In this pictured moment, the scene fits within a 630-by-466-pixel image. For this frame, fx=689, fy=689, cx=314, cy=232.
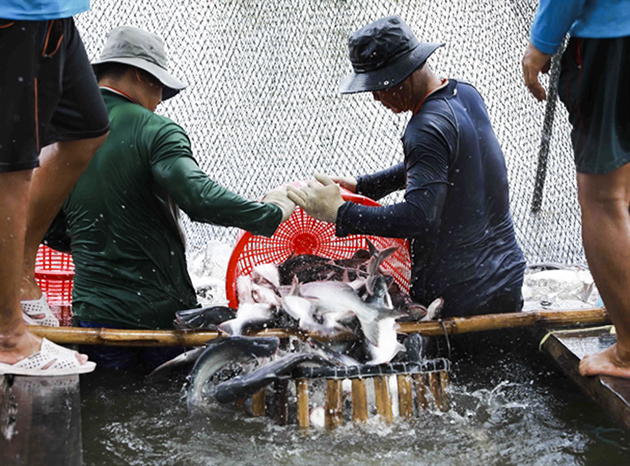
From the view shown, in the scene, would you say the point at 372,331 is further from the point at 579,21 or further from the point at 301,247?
the point at 579,21

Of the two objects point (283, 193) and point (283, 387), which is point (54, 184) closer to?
point (283, 193)

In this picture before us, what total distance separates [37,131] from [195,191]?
0.83 metres

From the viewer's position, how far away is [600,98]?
8.74ft

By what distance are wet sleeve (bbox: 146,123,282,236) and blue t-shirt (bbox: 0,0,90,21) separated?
0.83 meters

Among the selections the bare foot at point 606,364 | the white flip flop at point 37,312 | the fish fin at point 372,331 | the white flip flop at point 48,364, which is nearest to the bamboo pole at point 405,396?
the fish fin at point 372,331

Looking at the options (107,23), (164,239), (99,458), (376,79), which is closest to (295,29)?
(107,23)

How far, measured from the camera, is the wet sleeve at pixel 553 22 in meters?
2.64

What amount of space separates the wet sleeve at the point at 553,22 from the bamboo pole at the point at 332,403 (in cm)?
163

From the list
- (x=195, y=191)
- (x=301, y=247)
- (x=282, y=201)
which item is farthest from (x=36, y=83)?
(x=301, y=247)

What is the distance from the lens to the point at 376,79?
3555mm

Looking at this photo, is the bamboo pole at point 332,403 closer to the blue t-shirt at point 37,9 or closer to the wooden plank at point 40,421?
the wooden plank at point 40,421

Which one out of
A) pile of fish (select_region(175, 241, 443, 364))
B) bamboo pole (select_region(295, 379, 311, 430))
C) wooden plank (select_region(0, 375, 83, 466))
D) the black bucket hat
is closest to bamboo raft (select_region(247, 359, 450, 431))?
bamboo pole (select_region(295, 379, 311, 430))

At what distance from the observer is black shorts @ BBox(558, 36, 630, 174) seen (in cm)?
260

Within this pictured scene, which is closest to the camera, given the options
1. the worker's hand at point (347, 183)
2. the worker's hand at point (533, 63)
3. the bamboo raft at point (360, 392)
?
the worker's hand at point (533, 63)
